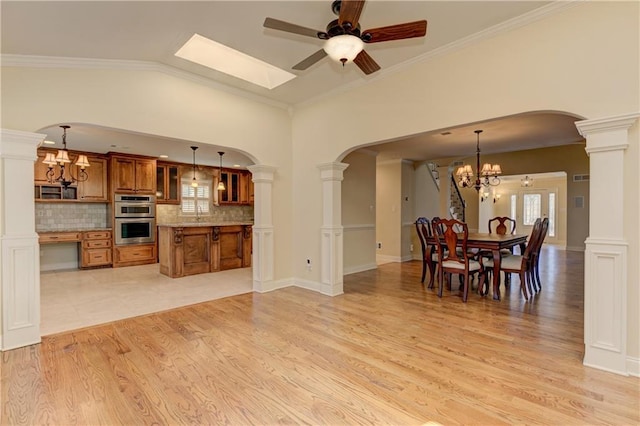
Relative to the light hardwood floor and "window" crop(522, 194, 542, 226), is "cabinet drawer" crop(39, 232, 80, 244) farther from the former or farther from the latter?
"window" crop(522, 194, 542, 226)

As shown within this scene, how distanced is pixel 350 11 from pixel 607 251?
8.38ft

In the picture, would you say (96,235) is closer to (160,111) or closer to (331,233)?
(160,111)

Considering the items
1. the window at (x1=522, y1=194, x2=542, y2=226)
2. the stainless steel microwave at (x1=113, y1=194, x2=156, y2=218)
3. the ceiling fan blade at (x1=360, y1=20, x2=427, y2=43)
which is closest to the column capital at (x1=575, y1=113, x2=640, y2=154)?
the ceiling fan blade at (x1=360, y1=20, x2=427, y2=43)

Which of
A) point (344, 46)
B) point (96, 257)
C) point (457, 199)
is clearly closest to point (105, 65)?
point (344, 46)

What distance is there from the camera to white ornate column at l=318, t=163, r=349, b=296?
455 cm

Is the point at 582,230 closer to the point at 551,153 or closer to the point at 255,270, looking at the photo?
the point at 551,153

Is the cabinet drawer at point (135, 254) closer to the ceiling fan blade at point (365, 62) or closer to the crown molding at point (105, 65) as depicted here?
the crown molding at point (105, 65)

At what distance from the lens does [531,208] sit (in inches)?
503

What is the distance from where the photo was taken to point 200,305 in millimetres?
4055

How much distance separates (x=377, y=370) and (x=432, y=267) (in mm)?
3006

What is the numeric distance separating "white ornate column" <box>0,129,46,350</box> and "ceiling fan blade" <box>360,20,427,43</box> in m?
3.06

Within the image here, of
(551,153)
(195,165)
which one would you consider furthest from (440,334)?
(551,153)

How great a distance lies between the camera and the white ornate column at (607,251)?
2.28 m

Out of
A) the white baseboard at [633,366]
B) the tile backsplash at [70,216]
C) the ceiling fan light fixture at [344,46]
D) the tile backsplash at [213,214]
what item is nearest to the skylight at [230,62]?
the ceiling fan light fixture at [344,46]
